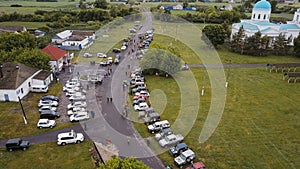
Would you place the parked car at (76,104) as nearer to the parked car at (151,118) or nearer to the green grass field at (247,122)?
the green grass field at (247,122)

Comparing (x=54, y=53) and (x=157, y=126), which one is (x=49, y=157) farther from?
(x=54, y=53)

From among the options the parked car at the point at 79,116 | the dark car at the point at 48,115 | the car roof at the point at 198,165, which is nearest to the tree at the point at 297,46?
the car roof at the point at 198,165

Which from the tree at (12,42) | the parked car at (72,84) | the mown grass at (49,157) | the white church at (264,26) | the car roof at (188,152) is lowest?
the mown grass at (49,157)

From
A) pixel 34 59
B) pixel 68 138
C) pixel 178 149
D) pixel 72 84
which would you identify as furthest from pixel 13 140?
pixel 34 59

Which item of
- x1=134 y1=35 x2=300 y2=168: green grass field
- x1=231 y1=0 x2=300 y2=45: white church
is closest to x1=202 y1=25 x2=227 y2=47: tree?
x1=231 y1=0 x2=300 y2=45: white church

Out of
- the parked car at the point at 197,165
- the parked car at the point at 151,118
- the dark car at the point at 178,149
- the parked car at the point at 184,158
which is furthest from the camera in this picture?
the parked car at the point at 151,118

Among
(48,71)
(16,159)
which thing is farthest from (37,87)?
(16,159)
